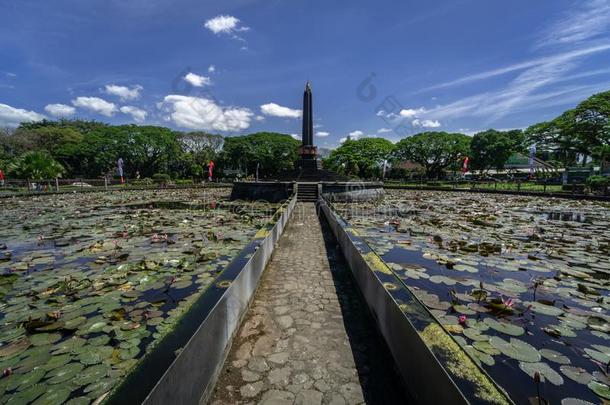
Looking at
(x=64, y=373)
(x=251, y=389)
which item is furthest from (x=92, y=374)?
(x=251, y=389)

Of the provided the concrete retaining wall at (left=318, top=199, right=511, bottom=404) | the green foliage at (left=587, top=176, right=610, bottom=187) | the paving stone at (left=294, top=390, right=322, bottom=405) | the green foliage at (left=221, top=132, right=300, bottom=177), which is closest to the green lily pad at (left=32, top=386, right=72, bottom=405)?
the paving stone at (left=294, top=390, right=322, bottom=405)

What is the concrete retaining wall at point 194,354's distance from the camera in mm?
1424

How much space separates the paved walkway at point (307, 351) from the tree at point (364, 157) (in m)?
53.3

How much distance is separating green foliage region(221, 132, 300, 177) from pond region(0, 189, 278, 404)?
48.6m

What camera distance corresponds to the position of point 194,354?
1.85 m

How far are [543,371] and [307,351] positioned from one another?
2030mm

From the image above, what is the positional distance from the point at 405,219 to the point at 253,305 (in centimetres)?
811

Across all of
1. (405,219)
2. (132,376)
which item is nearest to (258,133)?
(405,219)

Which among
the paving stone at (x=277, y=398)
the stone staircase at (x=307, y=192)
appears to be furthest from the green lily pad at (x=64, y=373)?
the stone staircase at (x=307, y=192)

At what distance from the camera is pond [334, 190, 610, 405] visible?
7.55 feet

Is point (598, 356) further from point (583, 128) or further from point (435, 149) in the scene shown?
point (435, 149)

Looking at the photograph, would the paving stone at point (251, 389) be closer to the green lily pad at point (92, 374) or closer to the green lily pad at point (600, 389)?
the green lily pad at point (92, 374)

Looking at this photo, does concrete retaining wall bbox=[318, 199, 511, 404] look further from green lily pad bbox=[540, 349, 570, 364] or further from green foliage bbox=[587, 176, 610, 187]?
green foliage bbox=[587, 176, 610, 187]

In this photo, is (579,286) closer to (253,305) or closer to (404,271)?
(404,271)
